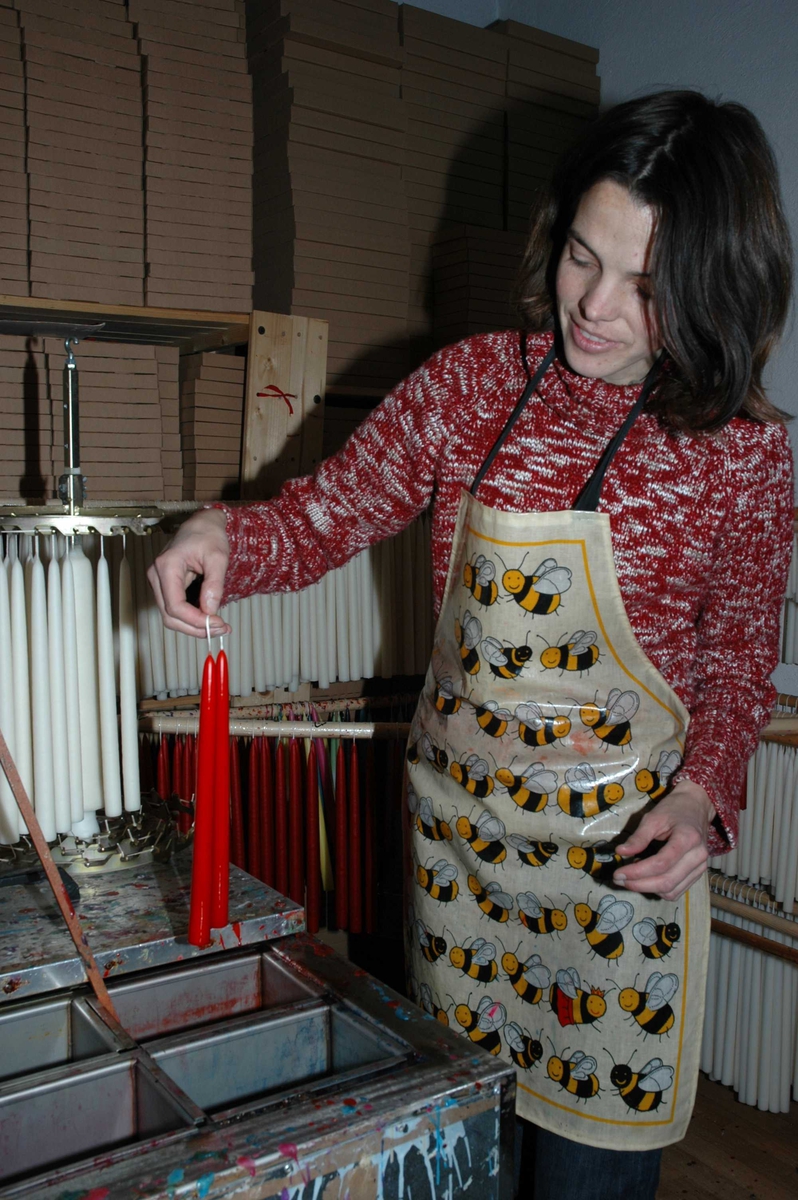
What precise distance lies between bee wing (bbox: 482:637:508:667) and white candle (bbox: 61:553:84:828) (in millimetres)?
542

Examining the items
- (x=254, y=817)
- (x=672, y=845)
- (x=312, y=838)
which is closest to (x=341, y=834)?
(x=312, y=838)

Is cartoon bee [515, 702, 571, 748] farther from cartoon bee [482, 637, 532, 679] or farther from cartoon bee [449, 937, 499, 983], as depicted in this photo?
cartoon bee [449, 937, 499, 983]

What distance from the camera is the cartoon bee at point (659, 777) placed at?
4.58 feet

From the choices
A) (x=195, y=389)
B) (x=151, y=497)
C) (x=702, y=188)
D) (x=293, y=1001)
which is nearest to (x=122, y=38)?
(x=195, y=389)

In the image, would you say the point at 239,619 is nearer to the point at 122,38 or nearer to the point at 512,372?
the point at 512,372

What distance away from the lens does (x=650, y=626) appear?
1.39m

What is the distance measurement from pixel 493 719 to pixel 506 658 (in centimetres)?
8

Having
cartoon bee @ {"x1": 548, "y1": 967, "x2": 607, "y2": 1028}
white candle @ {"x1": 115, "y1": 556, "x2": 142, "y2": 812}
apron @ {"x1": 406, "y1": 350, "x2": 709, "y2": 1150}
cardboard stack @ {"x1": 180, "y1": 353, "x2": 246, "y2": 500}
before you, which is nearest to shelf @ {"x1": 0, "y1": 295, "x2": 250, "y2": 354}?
cardboard stack @ {"x1": 180, "y1": 353, "x2": 246, "y2": 500}

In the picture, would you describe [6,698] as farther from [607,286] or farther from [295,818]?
[295,818]

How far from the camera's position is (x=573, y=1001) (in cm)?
141

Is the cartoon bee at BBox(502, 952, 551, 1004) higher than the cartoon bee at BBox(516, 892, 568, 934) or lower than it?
lower

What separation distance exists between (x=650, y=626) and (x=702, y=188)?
54 cm

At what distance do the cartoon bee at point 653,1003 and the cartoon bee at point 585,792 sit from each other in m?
0.23

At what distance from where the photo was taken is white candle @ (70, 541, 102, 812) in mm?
1407
